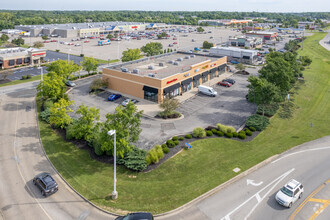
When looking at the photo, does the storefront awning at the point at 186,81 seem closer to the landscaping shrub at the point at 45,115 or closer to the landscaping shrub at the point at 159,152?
the landscaping shrub at the point at 159,152

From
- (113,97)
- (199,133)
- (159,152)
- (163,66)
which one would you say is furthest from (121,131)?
(163,66)

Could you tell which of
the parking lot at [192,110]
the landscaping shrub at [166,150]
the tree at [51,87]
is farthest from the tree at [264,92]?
the tree at [51,87]

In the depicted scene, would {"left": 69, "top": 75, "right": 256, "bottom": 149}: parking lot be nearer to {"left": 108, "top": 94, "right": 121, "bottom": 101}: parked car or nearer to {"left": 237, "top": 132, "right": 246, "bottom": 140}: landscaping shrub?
{"left": 108, "top": 94, "right": 121, "bottom": 101}: parked car

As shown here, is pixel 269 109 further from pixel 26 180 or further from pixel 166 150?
pixel 26 180

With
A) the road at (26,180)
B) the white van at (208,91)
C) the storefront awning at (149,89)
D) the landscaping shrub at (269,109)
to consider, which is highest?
the storefront awning at (149,89)

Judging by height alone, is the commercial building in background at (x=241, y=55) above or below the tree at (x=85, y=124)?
above

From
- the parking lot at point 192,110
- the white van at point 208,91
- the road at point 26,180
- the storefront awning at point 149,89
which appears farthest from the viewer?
the white van at point 208,91

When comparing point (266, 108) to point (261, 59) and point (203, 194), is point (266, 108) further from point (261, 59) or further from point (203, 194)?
point (261, 59)
